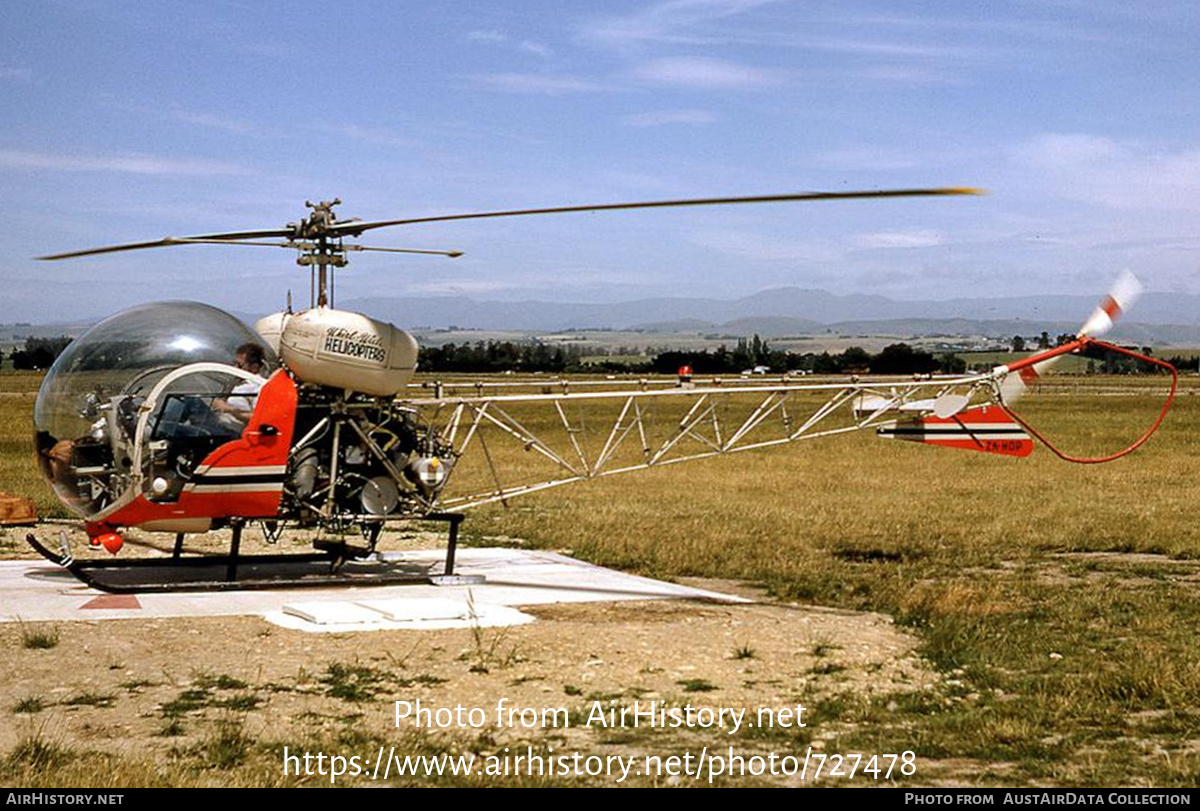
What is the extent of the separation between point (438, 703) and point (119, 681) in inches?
92.0

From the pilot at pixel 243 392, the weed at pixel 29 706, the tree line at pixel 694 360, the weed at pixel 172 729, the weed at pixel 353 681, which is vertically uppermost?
the pilot at pixel 243 392

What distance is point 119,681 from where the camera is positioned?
33.1 feet

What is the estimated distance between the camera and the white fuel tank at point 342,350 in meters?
13.3

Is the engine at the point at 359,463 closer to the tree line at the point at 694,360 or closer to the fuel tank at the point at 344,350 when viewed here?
the fuel tank at the point at 344,350

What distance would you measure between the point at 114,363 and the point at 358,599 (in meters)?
3.14

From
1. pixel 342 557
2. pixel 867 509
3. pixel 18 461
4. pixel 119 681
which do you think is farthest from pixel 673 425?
pixel 119 681

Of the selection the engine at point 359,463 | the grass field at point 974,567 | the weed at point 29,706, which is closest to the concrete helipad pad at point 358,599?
the engine at point 359,463

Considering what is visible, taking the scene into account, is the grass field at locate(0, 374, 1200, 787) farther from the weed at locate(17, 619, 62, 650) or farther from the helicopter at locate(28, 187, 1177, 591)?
the helicopter at locate(28, 187, 1177, 591)

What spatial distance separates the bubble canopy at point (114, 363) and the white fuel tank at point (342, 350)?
0.67m

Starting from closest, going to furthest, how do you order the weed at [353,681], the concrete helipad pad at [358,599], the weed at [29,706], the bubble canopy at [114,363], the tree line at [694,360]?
1. the weed at [29,706]
2. the weed at [353,681]
3. the concrete helipad pad at [358,599]
4. the bubble canopy at [114,363]
5. the tree line at [694,360]

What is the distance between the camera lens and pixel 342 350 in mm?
13383

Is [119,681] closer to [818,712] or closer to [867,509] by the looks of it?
[818,712]

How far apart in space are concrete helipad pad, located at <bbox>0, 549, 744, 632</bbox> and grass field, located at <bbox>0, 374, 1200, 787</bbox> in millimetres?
1562

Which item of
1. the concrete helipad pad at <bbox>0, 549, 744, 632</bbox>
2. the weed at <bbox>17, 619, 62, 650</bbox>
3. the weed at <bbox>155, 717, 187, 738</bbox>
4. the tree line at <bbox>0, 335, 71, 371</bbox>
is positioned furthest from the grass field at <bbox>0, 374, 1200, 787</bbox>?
the tree line at <bbox>0, 335, 71, 371</bbox>
